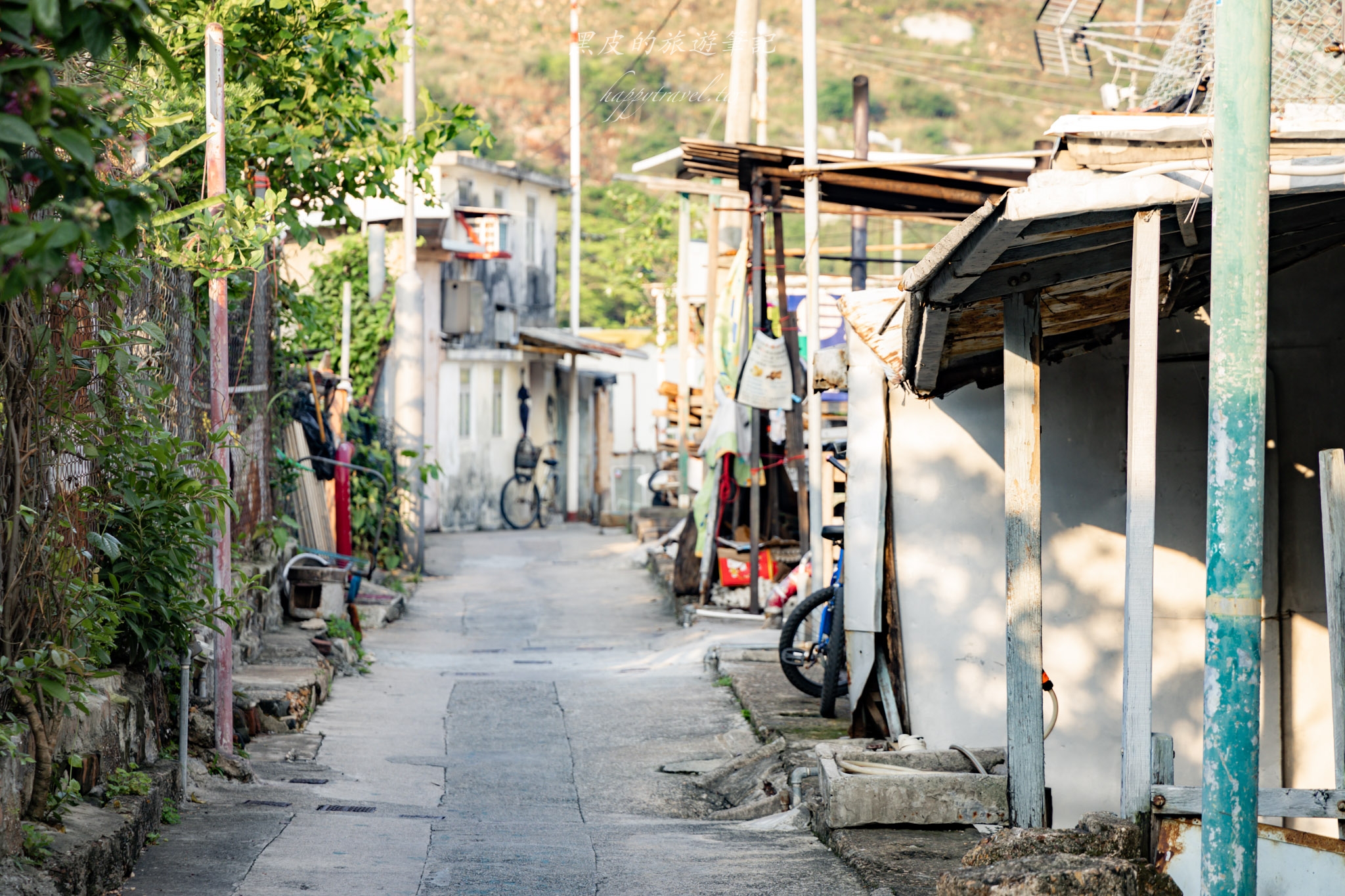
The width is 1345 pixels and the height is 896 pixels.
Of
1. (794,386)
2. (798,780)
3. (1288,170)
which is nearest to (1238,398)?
(1288,170)

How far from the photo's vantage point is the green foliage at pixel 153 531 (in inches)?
215

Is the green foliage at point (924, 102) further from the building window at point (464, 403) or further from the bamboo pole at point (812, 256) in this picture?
the bamboo pole at point (812, 256)

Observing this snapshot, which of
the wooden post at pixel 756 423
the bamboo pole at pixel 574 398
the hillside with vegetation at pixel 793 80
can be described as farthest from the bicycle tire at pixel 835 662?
the hillside with vegetation at pixel 793 80

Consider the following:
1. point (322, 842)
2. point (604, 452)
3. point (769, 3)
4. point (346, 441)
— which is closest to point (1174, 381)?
point (322, 842)

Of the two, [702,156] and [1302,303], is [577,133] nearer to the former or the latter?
[702,156]

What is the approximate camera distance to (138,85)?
18.1 feet

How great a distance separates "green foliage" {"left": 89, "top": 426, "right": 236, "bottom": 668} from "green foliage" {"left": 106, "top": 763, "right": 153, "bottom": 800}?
0.56 metres

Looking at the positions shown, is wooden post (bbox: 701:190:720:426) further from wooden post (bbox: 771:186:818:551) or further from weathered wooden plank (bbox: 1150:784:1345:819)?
weathered wooden plank (bbox: 1150:784:1345:819)

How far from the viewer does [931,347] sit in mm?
5652

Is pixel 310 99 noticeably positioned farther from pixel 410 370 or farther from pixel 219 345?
pixel 410 370

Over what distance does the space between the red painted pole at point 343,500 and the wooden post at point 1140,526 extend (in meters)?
11.1

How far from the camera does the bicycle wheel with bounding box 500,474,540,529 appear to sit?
25.9 m

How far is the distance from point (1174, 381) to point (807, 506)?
5985mm

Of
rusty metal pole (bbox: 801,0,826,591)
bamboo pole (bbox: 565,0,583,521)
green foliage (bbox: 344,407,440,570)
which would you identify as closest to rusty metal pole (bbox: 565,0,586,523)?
bamboo pole (bbox: 565,0,583,521)
